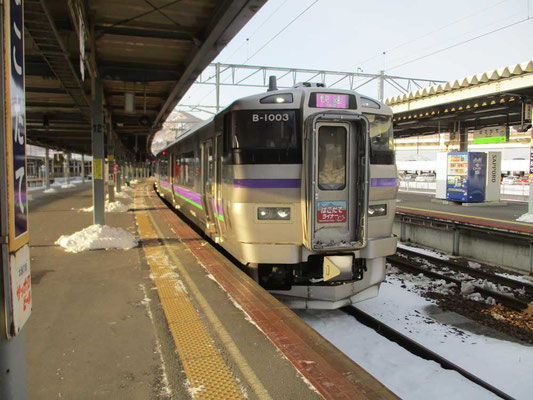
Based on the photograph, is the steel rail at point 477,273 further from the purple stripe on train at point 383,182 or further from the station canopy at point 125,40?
the station canopy at point 125,40

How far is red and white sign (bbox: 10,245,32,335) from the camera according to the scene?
5.39 feet

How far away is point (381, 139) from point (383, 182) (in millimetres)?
640

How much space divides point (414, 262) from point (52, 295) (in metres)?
9.02

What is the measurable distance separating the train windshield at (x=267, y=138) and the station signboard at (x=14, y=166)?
12.7ft

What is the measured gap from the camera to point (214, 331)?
12.4 ft

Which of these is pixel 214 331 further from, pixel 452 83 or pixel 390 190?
pixel 452 83

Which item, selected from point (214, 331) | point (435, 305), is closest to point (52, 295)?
point (214, 331)

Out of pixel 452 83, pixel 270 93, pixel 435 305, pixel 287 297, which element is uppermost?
pixel 452 83

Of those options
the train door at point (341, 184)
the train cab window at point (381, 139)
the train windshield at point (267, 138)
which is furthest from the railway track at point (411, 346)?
the train windshield at point (267, 138)

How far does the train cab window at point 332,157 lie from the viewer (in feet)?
18.2

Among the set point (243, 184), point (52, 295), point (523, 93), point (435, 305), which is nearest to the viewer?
point (52, 295)

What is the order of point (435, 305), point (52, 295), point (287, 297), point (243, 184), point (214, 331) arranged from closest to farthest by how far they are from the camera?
point (214, 331)
point (52, 295)
point (243, 184)
point (287, 297)
point (435, 305)

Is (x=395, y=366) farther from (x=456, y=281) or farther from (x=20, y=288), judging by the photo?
(x=456, y=281)

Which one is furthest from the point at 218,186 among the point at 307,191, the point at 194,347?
the point at 194,347
